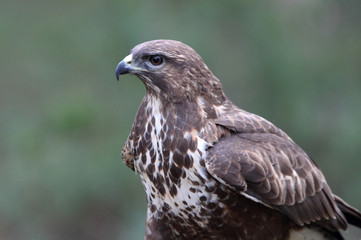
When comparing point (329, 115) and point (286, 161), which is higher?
point (286, 161)

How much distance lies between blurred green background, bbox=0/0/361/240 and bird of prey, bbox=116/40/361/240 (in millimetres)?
2793

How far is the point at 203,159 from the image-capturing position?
14.8 feet

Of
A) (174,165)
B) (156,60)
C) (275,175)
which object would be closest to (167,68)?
(156,60)

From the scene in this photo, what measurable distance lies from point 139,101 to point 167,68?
343cm

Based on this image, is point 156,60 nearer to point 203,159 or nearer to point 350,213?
point 203,159

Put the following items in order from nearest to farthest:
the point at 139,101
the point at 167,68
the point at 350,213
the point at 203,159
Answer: the point at 203,159
the point at 167,68
the point at 350,213
the point at 139,101

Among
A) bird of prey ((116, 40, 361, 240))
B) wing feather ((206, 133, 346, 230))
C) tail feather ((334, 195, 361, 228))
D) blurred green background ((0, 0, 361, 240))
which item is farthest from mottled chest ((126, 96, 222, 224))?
blurred green background ((0, 0, 361, 240))

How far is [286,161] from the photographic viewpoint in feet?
15.8

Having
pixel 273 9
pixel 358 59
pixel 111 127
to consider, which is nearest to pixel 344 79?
pixel 358 59

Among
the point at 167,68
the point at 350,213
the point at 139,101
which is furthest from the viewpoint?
the point at 139,101

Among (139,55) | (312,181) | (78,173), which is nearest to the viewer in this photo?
(139,55)

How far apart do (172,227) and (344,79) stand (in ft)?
13.6

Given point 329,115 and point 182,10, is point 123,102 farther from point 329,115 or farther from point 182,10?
point 329,115

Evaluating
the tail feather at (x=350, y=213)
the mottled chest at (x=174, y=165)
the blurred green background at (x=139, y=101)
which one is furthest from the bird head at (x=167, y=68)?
the blurred green background at (x=139, y=101)
